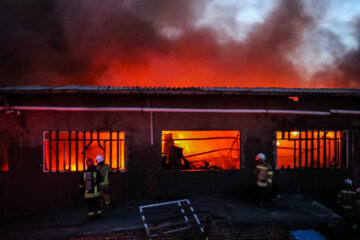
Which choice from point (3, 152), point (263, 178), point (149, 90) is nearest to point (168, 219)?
point (263, 178)

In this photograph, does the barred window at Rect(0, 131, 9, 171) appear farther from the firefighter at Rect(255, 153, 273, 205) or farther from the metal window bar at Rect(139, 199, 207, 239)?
the firefighter at Rect(255, 153, 273, 205)

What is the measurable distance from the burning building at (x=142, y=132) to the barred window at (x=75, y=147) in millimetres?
31

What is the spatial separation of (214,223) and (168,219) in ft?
3.75

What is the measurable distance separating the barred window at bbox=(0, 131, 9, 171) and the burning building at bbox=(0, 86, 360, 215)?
3 cm

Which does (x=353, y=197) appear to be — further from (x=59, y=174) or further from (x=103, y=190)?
(x=59, y=174)

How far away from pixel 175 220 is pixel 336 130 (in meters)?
6.24

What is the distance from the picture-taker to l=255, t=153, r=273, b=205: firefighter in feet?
23.5

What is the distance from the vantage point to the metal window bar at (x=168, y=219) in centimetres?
602

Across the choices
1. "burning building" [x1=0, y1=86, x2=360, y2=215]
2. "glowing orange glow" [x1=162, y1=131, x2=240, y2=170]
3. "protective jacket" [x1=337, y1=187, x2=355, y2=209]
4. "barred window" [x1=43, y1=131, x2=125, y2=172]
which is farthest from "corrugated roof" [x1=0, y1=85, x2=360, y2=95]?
"protective jacket" [x1=337, y1=187, x2=355, y2=209]

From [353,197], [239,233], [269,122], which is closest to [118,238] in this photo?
[239,233]

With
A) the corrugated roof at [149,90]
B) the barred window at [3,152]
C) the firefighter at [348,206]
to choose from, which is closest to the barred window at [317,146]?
the corrugated roof at [149,90]

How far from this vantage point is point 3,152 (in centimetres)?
820

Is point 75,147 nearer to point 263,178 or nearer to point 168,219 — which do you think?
point 168,219

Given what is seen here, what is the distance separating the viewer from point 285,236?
253 inches
